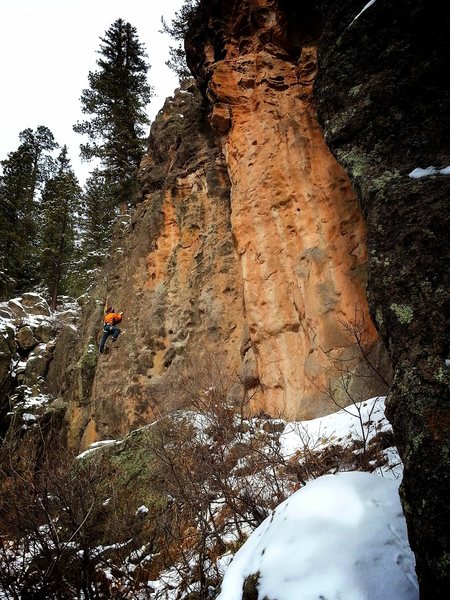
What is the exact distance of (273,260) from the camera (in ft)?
30.5

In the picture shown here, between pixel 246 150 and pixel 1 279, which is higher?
pixel 1 279

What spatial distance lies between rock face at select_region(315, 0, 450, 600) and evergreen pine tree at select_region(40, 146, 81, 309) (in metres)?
23.2

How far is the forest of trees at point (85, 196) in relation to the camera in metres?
21.0

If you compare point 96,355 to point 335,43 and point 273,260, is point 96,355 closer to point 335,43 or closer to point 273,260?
point 273,260

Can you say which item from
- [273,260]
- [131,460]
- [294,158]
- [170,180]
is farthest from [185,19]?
[131,460]

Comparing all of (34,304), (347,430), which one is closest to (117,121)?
(34,304)

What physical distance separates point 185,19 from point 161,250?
13.3m

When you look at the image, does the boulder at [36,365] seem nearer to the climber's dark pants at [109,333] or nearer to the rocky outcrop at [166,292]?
the rocky outcrop at [166,292]

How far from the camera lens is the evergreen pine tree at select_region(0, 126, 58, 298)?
23562 millimetres

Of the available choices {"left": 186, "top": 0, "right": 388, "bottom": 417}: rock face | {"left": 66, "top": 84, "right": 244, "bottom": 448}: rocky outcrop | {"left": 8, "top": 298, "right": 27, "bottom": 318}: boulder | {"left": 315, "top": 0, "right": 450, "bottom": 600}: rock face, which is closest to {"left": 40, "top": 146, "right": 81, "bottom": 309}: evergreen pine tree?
{"left": 8, "top": 298, "right": 27, "bottom": 318}: boulder

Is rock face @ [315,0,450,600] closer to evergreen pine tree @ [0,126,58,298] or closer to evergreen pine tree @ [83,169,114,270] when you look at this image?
evergreen pine tree @ [83,169,114,270]

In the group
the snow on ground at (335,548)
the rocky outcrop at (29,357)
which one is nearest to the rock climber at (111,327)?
the rocky outcrop at (29,357)

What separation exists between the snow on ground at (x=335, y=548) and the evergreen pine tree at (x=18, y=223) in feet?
78.7

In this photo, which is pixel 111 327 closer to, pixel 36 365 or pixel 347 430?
pixel 36 365
